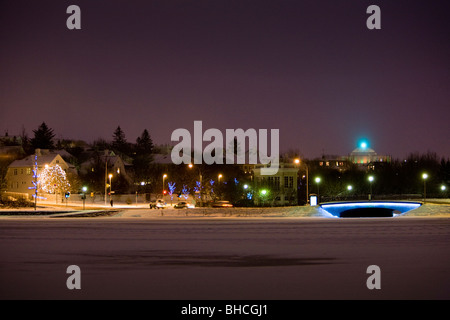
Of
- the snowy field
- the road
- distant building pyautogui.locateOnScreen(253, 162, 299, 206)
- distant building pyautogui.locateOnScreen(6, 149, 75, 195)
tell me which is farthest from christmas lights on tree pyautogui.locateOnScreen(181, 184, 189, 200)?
the road

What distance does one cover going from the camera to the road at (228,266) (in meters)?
11.5

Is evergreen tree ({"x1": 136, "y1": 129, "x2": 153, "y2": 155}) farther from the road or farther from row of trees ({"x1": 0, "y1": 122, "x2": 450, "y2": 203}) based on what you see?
the road

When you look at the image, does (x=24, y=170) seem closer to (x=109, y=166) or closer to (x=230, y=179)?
(x=109, y=166)

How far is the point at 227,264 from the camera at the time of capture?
15047 mm

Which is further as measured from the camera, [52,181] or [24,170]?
[24,170]

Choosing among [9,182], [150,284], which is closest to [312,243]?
[150,284]

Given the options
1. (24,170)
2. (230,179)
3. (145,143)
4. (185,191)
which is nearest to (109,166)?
(24,170)

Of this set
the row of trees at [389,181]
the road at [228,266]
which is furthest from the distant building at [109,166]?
the road at [228,266]

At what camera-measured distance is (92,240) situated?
22.0 m

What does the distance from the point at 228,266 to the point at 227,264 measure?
36 centimetres

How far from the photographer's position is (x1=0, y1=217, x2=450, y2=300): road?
11516mm

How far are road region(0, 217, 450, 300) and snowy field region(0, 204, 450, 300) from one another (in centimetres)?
3
